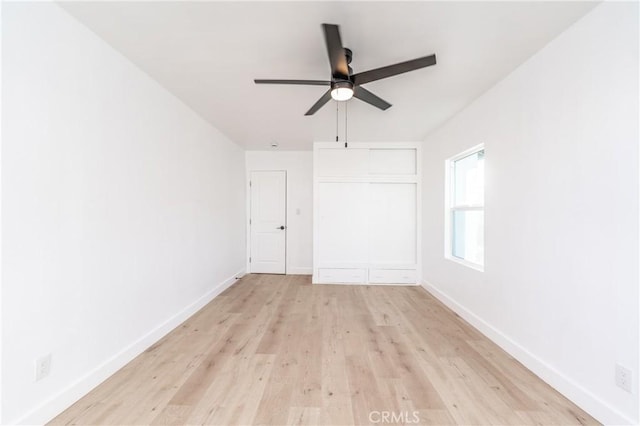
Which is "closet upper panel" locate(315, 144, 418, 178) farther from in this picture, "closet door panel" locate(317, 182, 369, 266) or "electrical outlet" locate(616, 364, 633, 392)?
"electrical outlet" locate(616, 364, 633, 392)

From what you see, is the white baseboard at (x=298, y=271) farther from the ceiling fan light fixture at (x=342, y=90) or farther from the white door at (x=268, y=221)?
the ceiling fan light fixture at (x=342, y=90)

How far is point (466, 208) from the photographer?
3.12m

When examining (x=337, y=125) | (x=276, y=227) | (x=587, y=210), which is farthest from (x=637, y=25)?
(x=276, y=227)

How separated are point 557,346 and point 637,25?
1.97 meters

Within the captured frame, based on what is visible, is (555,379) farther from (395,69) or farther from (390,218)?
(390,218)

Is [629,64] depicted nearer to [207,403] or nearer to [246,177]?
Answer: [207,403]

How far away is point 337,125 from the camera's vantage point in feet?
11.7

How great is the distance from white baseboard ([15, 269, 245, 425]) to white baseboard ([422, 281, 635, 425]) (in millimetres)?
3172

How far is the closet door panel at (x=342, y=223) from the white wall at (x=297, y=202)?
68 cm

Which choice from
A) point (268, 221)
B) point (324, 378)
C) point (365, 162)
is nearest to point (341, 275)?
point (268, 221)

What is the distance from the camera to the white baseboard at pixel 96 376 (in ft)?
4.69

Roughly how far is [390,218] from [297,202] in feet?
5.93

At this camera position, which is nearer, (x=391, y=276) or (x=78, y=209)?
(x=78, y=209)

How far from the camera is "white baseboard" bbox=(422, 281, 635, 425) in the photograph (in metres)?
1.46
